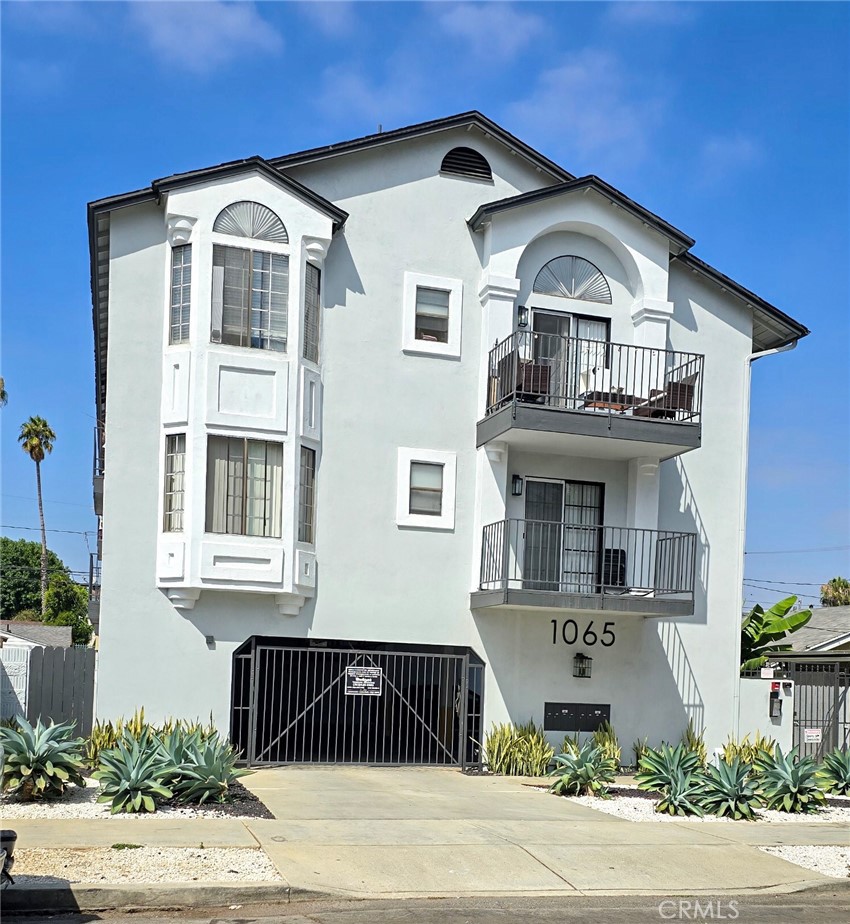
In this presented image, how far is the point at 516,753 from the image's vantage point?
730 inches

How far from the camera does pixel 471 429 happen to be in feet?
64.2

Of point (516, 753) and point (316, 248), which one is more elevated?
point (316, 248)

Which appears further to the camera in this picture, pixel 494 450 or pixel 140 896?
Answer: pixel 494 450

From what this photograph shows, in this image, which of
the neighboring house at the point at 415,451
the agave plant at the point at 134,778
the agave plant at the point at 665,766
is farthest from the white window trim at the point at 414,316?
the agave plant at the point at 134,778

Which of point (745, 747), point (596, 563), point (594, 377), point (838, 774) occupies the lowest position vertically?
point (745, 747)

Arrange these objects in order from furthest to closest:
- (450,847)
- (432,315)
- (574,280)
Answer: (574,280) → (432,315) → (450,847)

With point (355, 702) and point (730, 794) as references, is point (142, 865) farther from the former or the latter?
point (355, 702)

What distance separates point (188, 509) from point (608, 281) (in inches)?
339

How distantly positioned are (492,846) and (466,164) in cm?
1253

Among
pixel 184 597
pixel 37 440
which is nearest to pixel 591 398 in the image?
pixel 184 597

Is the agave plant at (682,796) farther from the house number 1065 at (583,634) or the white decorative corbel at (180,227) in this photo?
the white decorative corbel at (180,227)

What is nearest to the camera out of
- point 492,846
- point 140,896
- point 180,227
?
point 140,896

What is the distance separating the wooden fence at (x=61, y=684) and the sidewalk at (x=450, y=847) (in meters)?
4.71

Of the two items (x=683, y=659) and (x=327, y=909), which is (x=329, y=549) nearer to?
(x=683, y=659)
